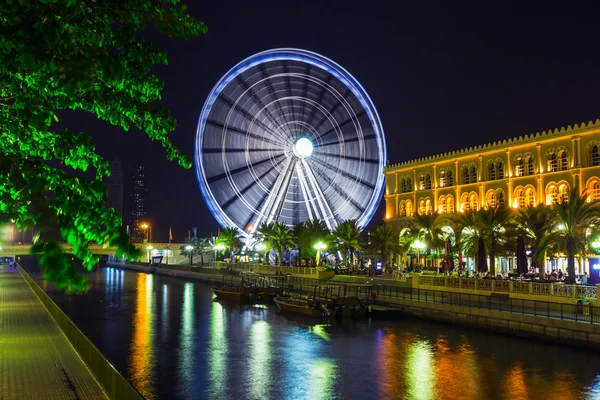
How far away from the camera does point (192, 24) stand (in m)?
8.01

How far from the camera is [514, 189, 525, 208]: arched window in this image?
59756mm

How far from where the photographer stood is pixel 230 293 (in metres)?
59.7

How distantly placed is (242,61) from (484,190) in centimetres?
2782

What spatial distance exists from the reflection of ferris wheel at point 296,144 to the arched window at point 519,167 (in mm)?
13254

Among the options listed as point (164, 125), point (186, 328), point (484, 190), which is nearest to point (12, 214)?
point (164, 125)

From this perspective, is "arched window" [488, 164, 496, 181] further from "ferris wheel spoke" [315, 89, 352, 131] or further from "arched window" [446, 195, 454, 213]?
"ferris wheel spoke" [315, 89, 352, 131]

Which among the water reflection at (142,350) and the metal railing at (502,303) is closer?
the water reflection at (142,350)

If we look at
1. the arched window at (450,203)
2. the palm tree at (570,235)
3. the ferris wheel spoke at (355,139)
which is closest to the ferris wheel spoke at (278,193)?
the ferris wheel spoke at (355,139)

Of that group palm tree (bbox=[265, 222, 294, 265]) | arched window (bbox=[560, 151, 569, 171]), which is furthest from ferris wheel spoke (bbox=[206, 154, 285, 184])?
arched window (bbox=[560, 151, 569, 171])

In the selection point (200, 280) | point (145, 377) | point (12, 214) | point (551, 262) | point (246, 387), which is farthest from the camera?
point (200, 280)

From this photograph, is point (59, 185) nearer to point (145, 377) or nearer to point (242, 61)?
point (145, 377)

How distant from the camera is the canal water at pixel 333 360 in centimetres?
2325

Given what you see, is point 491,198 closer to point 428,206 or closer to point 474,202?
point 474,202

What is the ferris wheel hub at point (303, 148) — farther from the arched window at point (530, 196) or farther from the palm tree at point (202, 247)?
the palm tree at point (202, 247)
